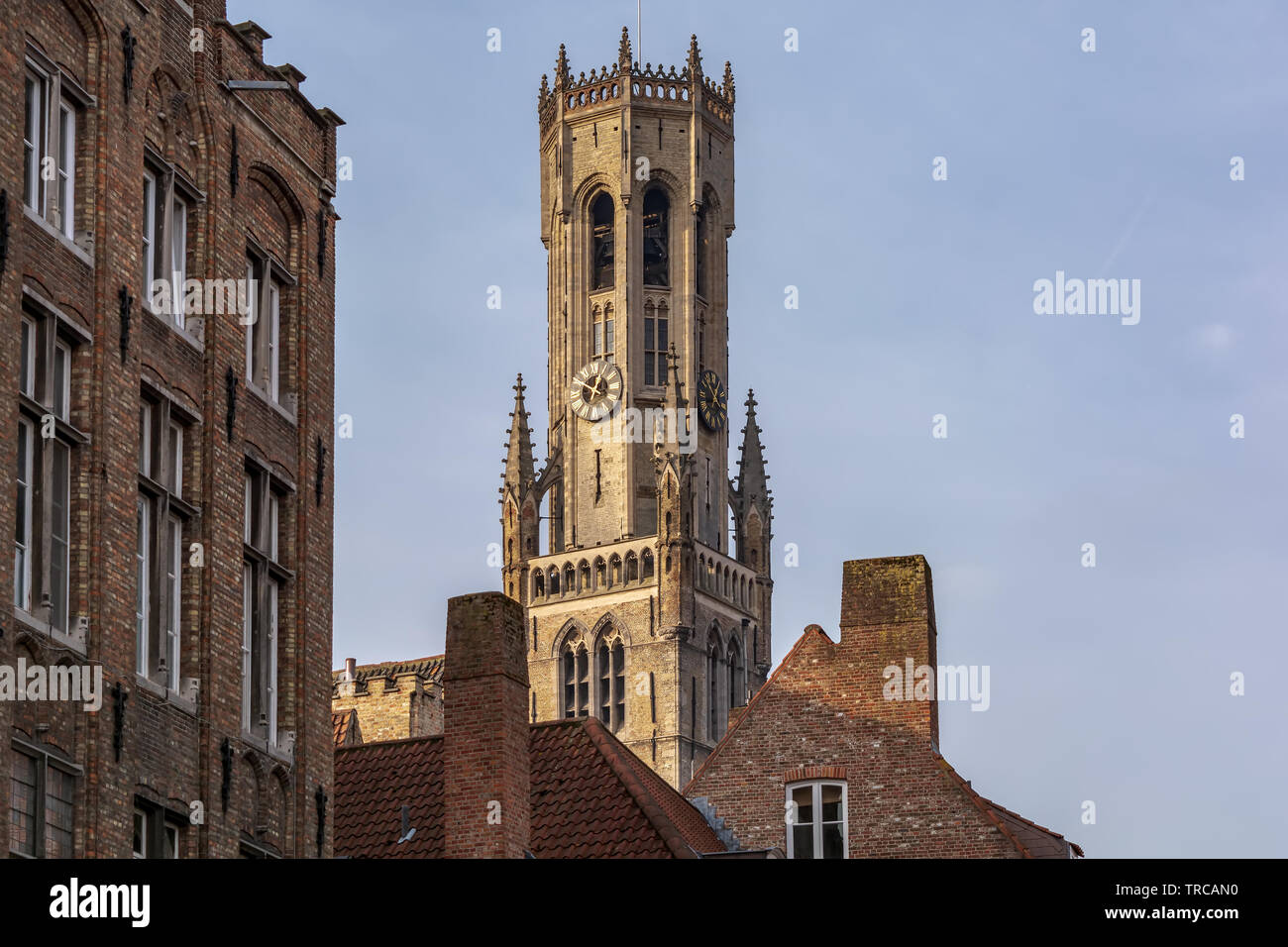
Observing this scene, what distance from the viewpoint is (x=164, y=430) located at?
25.6m

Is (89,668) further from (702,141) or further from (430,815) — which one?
(702,141)

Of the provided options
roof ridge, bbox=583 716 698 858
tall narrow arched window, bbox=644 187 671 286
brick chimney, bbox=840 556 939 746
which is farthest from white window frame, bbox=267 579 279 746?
tall narrow arched window, bbox=644 187 671 286

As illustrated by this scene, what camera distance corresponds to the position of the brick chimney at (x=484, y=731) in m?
30.9

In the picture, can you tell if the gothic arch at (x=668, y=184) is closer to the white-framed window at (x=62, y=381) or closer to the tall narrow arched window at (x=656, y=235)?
the tall narrow arched window at (x=656, y=235)

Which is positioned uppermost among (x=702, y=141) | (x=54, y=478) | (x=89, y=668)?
(x=702, y=141)

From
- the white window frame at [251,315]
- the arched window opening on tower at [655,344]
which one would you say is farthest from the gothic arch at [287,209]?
the arched window opening on tower at [655,344]

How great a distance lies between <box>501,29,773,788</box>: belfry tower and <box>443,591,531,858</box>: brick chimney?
77398mm

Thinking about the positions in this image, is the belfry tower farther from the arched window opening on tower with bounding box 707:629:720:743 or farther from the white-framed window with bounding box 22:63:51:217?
the white-framed window with bounding box 22:63:51:217

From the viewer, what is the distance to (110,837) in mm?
23453

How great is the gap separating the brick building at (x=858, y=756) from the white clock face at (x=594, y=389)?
7996 cm

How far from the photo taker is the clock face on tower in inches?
4628

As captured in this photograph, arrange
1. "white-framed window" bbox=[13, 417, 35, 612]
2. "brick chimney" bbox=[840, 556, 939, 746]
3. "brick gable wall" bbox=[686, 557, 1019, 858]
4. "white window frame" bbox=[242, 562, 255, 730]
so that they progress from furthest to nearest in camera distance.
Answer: "brick chimney" bbox=[840, 556, 939, 746]
"brick gable wall" bbox=[686, 557, 1019, 858]
"white window frame" bbox=[242, 562, 255, 730]
"white-framed window" bbox=[13, 417, 35, 612]
